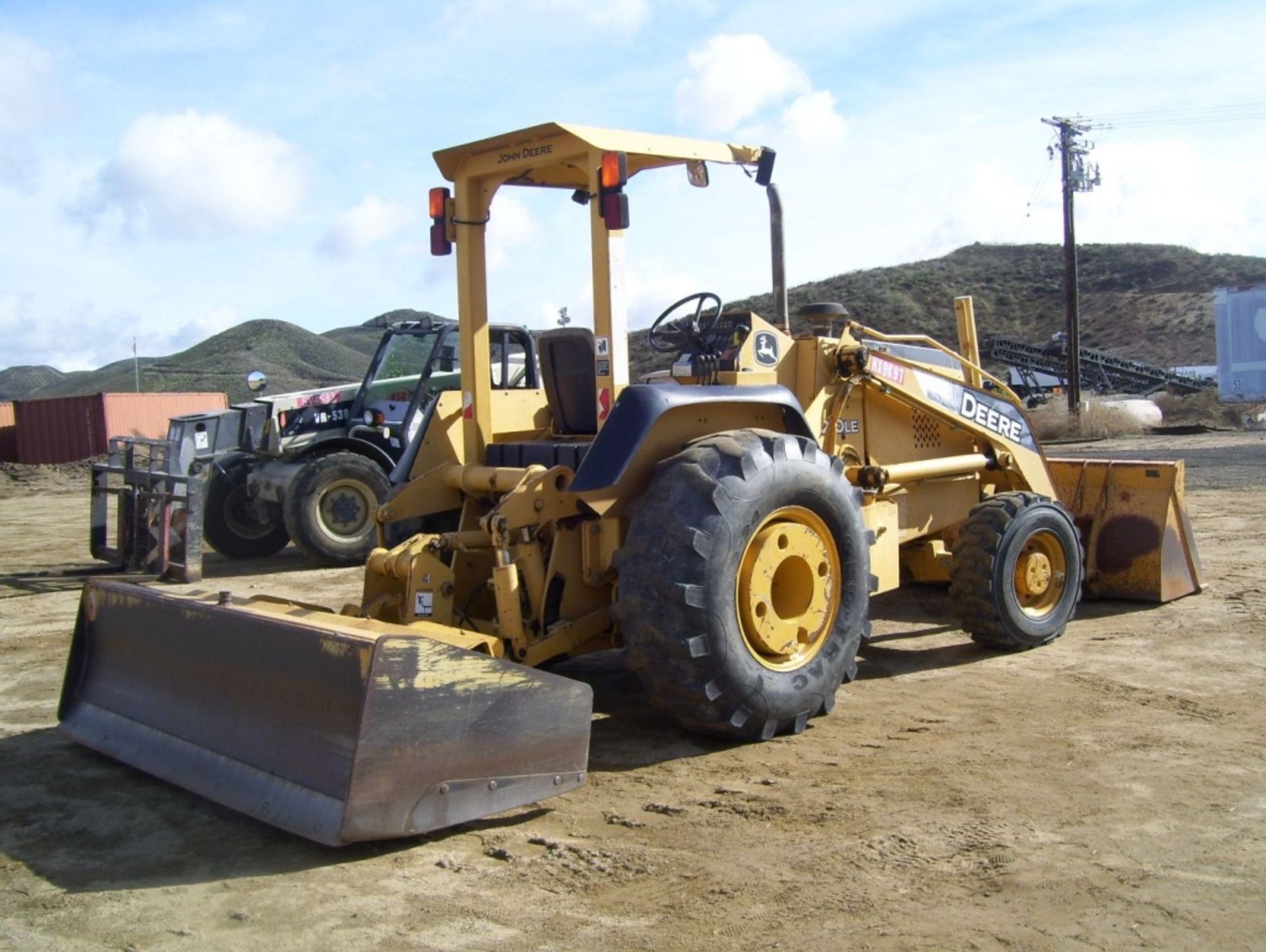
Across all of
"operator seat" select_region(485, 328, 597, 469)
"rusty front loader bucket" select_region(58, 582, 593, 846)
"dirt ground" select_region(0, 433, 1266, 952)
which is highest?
"operator seat" select_region(485, 328, 597, 469)

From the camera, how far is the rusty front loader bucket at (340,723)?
3996 millimetres

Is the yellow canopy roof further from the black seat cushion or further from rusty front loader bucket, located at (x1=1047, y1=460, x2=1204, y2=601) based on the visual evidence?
rusty front loader bucket, located at (x1=1047, y1=460, x2=1204, y2=601)

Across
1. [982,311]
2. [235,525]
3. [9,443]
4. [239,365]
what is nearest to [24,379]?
[239,365]

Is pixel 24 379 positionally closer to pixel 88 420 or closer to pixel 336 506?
pixel 88 420

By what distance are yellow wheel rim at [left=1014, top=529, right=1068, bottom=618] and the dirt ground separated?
0.82m

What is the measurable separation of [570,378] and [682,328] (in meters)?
0.66

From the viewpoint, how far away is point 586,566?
5.30 metres

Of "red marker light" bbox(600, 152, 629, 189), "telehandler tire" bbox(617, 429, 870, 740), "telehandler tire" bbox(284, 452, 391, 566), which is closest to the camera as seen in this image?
"telehandler tire" bbox(617, 429, 870, 740)

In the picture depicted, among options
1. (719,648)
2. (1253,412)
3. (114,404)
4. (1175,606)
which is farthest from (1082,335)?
(719,648)

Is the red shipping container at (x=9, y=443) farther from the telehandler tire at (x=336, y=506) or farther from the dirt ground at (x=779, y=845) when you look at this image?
the dirt ground at (x=779, y=845)

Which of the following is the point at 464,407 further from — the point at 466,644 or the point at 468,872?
the point at 468,872

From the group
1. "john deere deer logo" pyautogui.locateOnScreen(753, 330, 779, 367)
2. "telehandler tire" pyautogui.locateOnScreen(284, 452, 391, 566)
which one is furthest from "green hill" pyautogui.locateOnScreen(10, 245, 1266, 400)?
"john deere deer logo" pyautogui.locateOnScreen(753, 330, 779, 367)

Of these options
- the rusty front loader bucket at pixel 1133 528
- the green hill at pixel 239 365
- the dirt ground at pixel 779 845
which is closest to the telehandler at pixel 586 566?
the dirt ground at pixel 779 845

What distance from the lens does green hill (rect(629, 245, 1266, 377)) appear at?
197 feet
